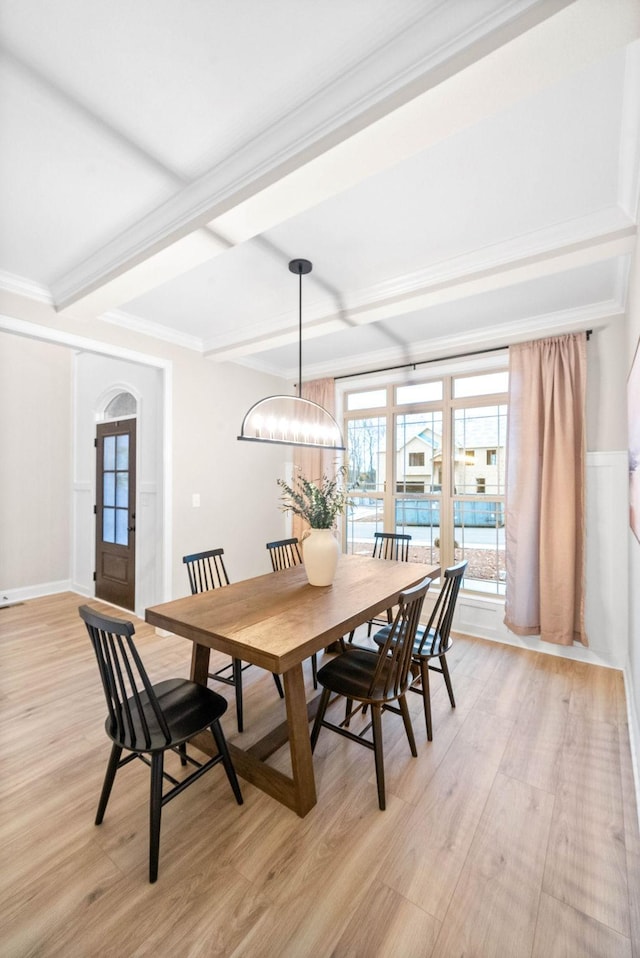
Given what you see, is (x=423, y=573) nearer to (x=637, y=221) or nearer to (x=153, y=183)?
(x=637, y=221)

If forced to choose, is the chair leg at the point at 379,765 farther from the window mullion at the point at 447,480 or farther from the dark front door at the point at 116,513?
the dark front door at the point at 116,513

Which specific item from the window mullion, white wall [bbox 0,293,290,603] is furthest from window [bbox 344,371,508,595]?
white wall [bbox 0,293,290,603]

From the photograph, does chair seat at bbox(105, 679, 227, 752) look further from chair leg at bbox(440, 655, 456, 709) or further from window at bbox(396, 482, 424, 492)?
window at bbox(396, 482, 424, 492)

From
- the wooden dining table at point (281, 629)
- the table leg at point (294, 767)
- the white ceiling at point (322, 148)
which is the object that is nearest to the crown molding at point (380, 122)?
the white ceiling at point (322, 148)

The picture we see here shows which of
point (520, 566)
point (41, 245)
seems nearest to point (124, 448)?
point (41, 245)

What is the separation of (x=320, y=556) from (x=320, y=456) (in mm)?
2266

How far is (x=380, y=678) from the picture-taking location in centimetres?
202

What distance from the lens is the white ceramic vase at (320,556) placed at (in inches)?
102

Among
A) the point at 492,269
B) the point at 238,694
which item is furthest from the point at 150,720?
the point at 492,269

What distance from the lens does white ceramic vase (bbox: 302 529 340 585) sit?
259cm

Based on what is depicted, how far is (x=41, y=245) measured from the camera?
241cm

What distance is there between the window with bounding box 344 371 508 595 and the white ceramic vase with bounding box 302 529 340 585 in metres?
1.27

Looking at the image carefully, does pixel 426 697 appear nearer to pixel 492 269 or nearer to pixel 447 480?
pixel 447 480

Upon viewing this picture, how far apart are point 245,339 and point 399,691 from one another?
311 cm
